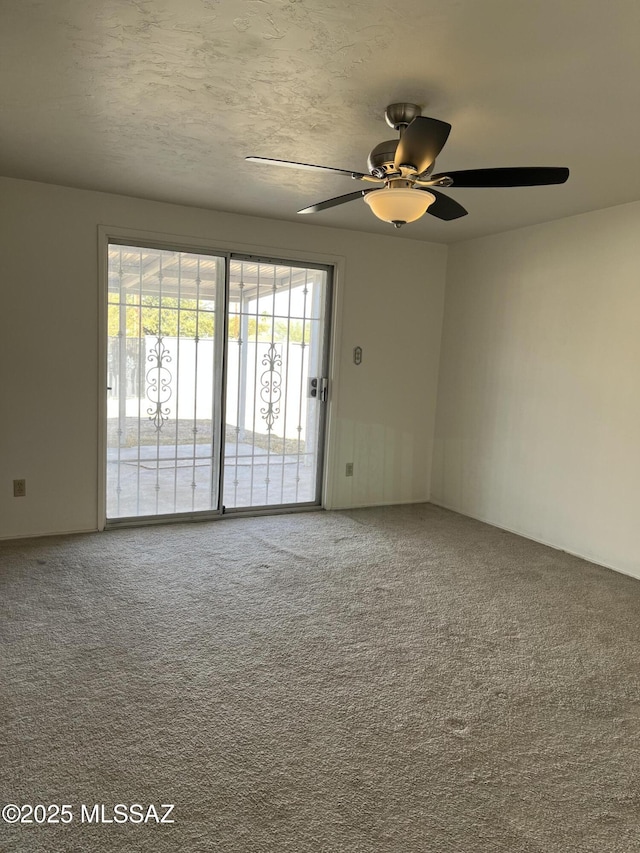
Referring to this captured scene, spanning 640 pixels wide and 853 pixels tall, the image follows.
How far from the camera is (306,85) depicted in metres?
2.28

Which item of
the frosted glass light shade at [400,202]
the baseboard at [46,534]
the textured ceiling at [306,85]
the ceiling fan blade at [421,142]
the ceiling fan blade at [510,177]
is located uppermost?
the textured ceiling at [306,85]

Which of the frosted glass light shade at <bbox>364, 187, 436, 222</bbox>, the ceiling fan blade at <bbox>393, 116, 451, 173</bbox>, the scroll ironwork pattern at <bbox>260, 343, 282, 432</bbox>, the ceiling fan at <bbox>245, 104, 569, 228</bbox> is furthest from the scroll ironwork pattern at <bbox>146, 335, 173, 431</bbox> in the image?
the ceiling fan blade at <bbox>393, 116, 451, 173</bbox>

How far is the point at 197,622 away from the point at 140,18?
2.46 metres

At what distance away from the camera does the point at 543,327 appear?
4.35m

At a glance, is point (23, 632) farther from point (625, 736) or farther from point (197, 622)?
point (625, 736)

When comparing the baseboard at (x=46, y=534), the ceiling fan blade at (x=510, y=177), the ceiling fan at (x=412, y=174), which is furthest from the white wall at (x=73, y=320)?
the ceiling fan blade at (x=510, y=177)

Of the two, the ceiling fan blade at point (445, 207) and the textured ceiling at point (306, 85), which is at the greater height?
the textured ceiling at point (306, 85)

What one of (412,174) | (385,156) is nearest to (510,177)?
(412,174)

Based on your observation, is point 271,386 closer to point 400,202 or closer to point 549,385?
point 549,385

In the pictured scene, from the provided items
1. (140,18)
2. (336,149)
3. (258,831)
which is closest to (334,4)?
(140,18)

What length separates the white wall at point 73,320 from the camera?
12.6 feet

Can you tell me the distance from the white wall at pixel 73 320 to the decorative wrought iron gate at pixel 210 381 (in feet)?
0.53

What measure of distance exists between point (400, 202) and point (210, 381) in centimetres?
252

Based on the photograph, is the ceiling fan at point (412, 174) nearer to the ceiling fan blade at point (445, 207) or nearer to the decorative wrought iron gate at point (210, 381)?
the ceiling fan blade at point (445, 207)
